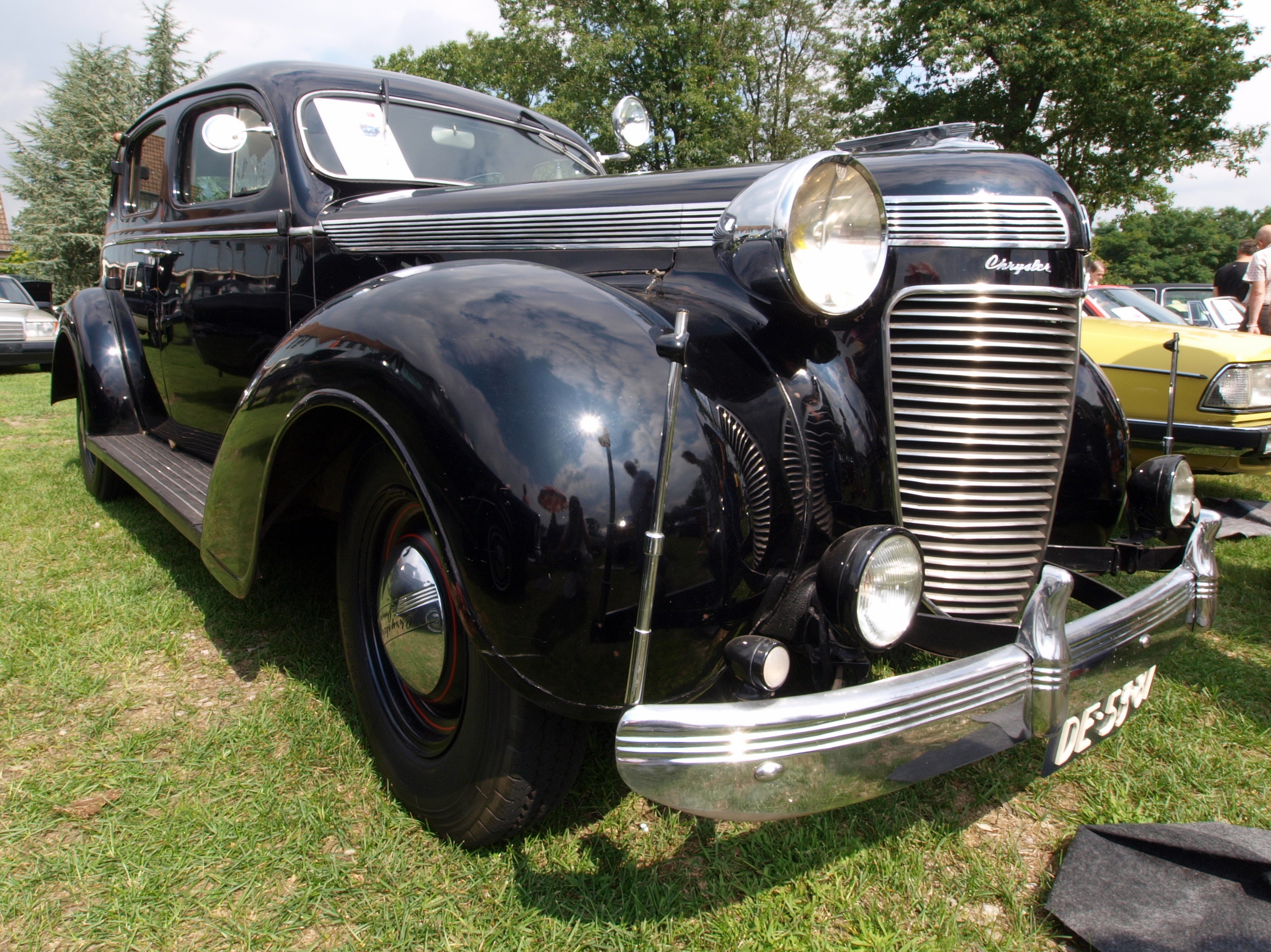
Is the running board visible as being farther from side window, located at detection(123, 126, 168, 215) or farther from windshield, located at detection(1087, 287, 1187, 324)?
windshield, located at detection(1087, 287, 1187, 324)

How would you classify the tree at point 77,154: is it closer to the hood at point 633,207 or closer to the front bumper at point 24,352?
the front bumper at point 24,352

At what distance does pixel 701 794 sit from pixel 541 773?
45 centimetres

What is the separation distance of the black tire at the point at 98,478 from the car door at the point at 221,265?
0.88 m

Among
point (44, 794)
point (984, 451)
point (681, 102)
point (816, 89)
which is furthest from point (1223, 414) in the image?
point (816, 89)

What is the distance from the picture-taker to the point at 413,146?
2.99 m

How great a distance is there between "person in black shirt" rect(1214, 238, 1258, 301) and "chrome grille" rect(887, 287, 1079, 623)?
8225mm

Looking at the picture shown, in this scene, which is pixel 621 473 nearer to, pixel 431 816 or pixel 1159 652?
pixel 431 816

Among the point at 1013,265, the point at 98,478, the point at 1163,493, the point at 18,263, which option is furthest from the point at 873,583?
the point at 18,263

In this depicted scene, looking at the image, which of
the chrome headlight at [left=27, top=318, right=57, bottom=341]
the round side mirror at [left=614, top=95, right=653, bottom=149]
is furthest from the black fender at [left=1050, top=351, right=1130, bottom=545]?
the chrome headlight at [left=27, top=318, right=57, bottom=341]

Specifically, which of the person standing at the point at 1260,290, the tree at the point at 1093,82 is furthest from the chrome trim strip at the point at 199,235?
the tree at the point at 1093,82

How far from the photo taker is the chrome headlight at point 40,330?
11.3 meters

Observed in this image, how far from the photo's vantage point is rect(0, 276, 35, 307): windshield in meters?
12.0

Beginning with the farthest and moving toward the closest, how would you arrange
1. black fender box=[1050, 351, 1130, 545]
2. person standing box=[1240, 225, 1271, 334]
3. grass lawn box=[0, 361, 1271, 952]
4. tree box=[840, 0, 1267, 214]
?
tree box=[840, 0, 1267, 214] < person standing box=[1240, 225, 1271, 334] < black fender box=[1050, 351, 1130, 545] < grass lawn box=[0, 361, 1271, 952]

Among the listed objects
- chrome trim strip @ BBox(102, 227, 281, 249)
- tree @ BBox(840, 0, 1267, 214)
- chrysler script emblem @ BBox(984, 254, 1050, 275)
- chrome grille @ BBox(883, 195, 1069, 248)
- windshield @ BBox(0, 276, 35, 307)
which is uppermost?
tree @ BBox(840, 0, 1267, 214)
